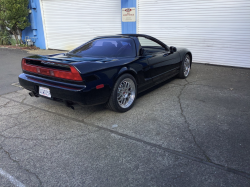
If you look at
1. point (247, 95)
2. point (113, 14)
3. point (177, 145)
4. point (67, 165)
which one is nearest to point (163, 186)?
point (177, 145)

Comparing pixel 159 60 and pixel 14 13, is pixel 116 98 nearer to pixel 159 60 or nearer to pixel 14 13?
pixel 159 60

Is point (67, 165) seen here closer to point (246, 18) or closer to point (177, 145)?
point (177, 145)

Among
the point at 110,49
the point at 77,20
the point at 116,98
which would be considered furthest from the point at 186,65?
the point at 77,20

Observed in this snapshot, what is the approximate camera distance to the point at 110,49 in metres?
4.10

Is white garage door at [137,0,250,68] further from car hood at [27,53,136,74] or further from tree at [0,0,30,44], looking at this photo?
tree at [0,0,30,44]

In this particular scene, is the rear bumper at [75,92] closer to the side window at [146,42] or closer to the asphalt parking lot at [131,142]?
the asphalt parking lot at [131,142]

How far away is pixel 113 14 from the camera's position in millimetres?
10055

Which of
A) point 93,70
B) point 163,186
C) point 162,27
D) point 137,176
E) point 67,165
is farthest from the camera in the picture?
point 162,27

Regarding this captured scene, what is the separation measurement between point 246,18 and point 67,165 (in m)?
7.42

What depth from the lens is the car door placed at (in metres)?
4.42

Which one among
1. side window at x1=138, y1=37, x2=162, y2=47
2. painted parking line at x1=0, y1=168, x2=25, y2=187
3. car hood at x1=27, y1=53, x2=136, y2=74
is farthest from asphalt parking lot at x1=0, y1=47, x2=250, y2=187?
side window at x1=138, y1=37, x2=162, y2=47

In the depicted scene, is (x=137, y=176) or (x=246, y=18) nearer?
(x=137, y=176)

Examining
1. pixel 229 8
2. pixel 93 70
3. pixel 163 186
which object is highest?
pixel 229 8

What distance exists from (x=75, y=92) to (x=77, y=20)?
940 centimetres
